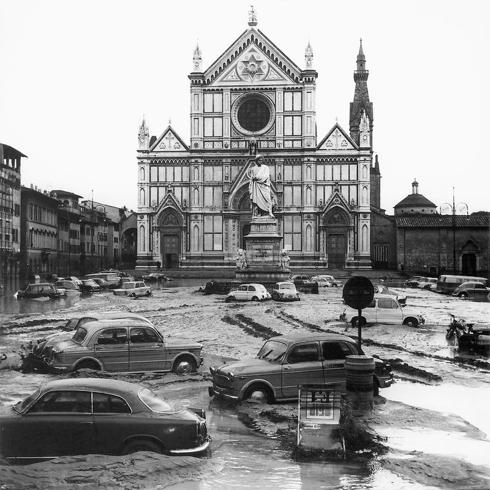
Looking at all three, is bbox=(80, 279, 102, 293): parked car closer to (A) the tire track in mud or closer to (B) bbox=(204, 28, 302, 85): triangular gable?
(A) the tire track in mud

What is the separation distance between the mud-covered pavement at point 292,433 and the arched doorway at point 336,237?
50.9m

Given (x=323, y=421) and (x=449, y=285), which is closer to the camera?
(x=323, y=421)

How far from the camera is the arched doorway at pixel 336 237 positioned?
75.5 meters

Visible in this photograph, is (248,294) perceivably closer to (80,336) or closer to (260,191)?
(260,191)

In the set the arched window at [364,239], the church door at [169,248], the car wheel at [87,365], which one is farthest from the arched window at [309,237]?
the car wheel at [87,365]

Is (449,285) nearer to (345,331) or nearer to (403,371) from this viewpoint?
(345,331)

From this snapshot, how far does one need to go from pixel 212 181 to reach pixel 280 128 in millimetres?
9394

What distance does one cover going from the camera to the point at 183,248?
76250 millimetres

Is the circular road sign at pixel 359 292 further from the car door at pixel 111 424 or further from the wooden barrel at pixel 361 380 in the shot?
the car door at pixel 111 424

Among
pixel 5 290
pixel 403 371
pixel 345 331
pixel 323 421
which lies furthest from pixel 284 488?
pixel 5 290

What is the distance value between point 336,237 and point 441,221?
1151 centimetres

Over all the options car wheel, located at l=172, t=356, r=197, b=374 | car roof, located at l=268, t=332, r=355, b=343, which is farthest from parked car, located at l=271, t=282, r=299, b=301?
car roof, located at l=268, t=332, r=355, b=343

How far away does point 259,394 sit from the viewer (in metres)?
13.3

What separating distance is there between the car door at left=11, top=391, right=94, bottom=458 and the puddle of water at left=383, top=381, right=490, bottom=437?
6.53m
